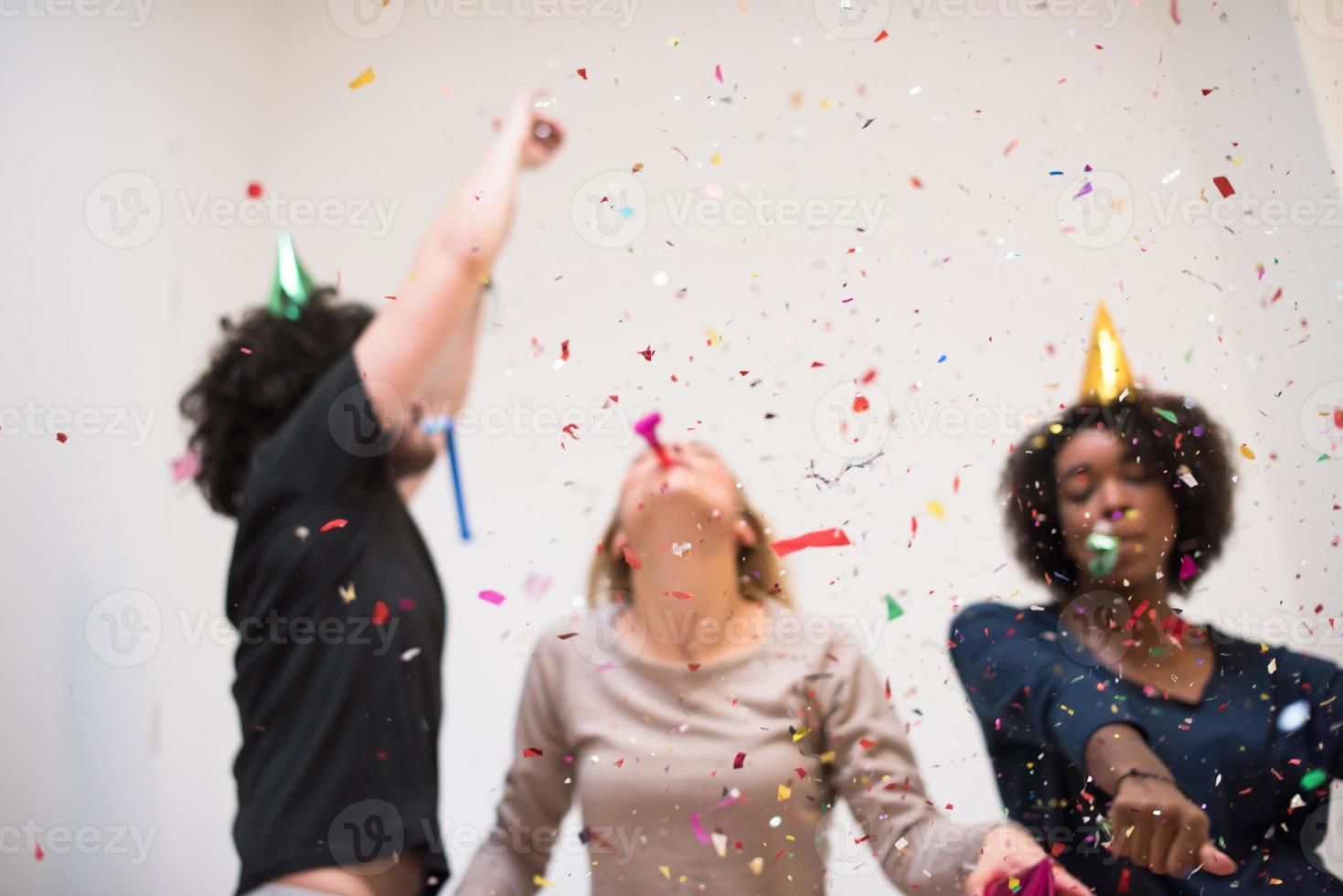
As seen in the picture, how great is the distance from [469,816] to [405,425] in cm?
39

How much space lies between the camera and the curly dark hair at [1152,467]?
1082 millimetres

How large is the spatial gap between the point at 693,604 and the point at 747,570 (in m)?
0.07

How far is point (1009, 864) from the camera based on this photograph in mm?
982

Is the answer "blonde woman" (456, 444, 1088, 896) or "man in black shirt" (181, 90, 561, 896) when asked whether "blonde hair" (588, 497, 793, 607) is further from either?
"man in black shirt" (181, 90, 561, 896)

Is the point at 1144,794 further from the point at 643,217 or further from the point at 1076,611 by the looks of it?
the point at 643,217

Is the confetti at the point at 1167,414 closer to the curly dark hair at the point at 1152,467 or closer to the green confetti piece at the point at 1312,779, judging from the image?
the curly dark hair at the point at 1152,467

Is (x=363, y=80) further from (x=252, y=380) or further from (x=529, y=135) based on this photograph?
(x=252, y=380)

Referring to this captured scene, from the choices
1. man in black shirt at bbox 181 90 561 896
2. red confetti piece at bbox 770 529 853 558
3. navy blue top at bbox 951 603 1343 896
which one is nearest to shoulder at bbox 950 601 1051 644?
navy blue top at bbox 951 603 1343 896

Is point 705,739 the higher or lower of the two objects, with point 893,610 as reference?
lower

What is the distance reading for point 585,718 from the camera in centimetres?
103

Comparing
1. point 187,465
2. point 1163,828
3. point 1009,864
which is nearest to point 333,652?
point 187,465

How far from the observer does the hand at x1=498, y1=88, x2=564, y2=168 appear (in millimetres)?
1152

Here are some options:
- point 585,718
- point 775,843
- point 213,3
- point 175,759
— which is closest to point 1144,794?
point 775,843

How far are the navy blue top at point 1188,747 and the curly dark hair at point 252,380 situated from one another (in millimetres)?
723
